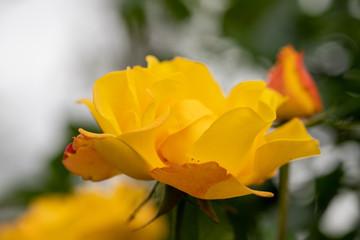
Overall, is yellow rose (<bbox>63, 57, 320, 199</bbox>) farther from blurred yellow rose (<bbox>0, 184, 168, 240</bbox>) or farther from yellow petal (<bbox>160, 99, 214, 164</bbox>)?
blurred yellow rose (<bbox>0, 184, 168, 240</bbox>)

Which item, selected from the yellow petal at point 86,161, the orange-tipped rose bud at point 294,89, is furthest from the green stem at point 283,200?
the yellow petal at point 86,161

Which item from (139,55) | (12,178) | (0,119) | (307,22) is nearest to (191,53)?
(139,55)

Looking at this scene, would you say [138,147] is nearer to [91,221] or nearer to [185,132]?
[185,132]

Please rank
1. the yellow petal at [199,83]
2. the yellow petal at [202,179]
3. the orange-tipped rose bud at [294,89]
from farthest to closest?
the orange-tipped rose bud at [294,89] < the yellow petal at [199,83] < the yellow petal at [202,179]

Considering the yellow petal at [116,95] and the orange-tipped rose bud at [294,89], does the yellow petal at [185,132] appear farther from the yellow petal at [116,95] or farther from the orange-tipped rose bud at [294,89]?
the orange-tipped rose bud at [294,89]

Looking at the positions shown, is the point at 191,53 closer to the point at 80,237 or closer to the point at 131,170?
the point at 80,237

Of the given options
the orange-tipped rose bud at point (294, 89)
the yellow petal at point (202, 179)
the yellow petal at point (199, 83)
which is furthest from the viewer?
the orange-tipped rose bud at point (294, 89)

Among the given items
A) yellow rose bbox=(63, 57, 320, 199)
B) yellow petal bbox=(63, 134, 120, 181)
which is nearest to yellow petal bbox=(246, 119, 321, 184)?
yellow rose bbox=(63, 57, 320, 199)
